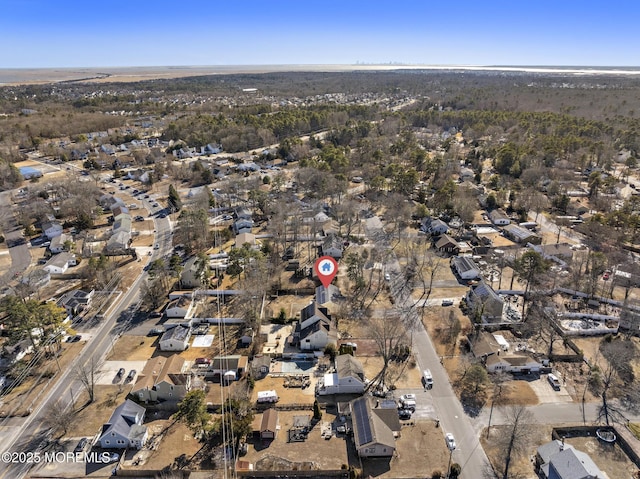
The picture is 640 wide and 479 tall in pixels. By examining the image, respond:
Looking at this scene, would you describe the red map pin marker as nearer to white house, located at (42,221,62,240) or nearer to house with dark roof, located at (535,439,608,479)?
house with dark roof, located at (535,439,608,479)

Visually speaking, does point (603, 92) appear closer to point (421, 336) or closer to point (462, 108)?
point (462, 108)

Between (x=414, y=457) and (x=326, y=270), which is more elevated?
(x=326, y=270)

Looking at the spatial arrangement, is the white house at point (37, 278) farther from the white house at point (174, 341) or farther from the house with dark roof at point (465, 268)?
the house with dark roof at point (465, 268)

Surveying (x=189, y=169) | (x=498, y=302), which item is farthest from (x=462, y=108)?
(x=498, y=302)

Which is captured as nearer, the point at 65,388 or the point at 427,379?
the point at 65,388

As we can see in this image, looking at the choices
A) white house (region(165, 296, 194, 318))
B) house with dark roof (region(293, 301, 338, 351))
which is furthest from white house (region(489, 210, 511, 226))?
white house (region(165, 296, 194, 318))

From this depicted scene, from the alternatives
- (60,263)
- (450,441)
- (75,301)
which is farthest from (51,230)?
(450,441)

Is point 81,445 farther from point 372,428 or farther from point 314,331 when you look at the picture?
point 372,428
